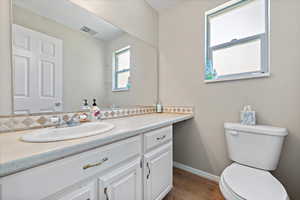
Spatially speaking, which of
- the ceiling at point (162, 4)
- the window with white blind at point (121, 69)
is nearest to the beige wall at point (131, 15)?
the ceiling at point (162, 4)

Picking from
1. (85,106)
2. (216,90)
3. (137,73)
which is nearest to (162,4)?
(137,73)

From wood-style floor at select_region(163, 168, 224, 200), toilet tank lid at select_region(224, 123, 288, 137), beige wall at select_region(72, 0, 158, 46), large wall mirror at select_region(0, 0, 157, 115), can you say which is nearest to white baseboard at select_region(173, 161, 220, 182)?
wood-style floor at select_region(163, 168, 224, 200)

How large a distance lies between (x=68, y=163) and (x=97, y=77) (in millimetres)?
915

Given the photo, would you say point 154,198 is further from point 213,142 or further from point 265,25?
point 265,25

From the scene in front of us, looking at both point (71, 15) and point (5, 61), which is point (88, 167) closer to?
point (5, 61)

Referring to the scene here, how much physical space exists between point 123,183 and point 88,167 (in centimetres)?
30

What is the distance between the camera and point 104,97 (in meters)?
1.36

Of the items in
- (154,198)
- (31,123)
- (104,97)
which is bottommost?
(154,198)

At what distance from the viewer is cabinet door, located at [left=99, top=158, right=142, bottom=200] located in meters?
0.72

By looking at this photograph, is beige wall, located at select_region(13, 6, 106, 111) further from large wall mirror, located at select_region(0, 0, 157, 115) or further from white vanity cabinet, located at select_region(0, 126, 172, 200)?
white vanity cabinet, located at select_region(0, 126, 172, 200)

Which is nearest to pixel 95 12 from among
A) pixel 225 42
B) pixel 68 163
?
pixel 68 163

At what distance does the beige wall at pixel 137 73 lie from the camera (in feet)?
4.66

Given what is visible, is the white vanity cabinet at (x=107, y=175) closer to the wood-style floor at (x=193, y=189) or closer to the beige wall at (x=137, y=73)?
the wood-style floor at (x=193, y=189)

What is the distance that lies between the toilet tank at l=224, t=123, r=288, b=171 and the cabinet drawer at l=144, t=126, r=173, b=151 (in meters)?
0.59
